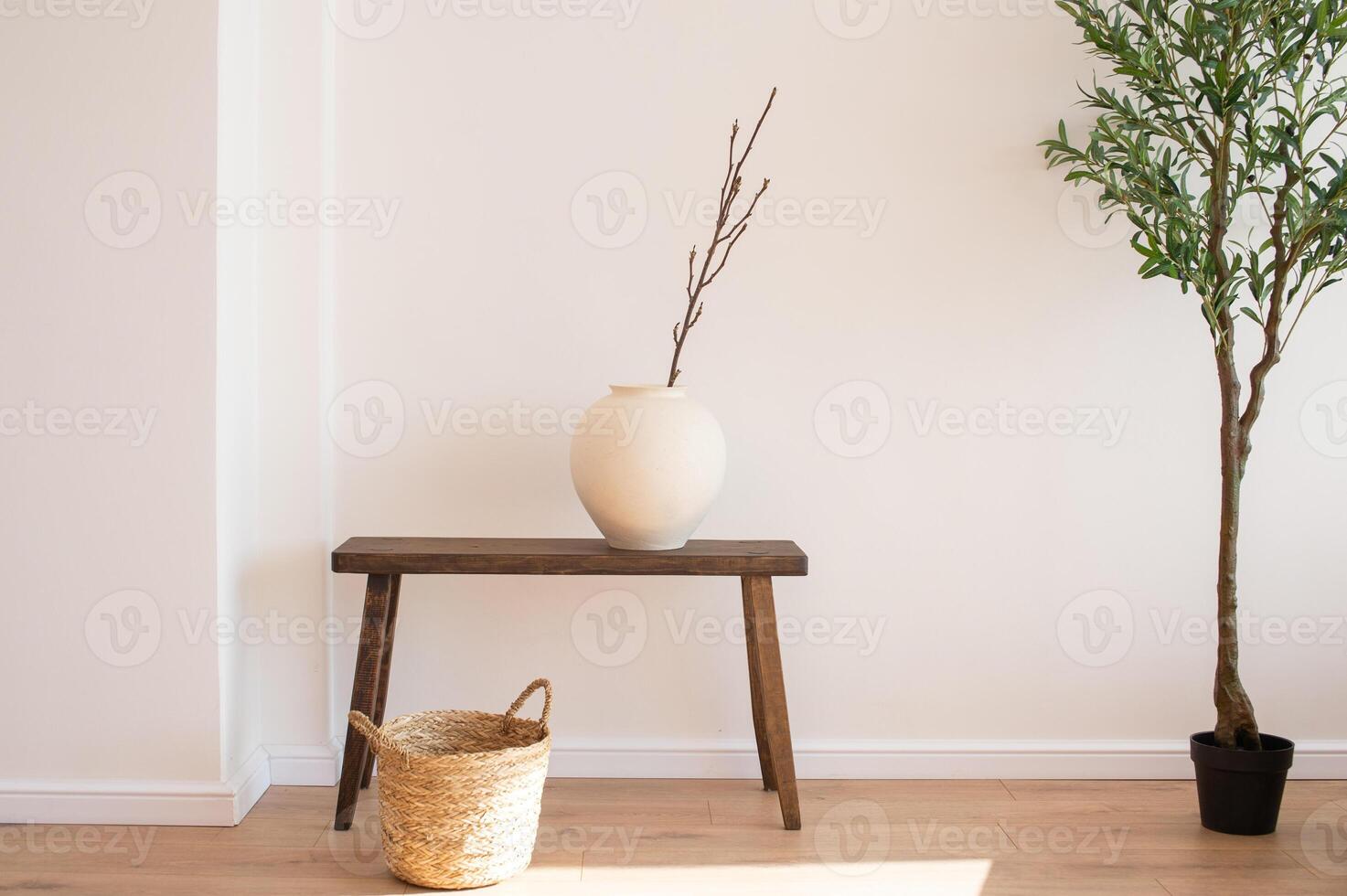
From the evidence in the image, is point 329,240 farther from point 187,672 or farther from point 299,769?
point 299,769

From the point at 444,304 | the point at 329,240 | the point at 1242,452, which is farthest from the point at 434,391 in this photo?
the point at 1242,452

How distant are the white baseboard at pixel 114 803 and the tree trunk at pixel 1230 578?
79.8 inches

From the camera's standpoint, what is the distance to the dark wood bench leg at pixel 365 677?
2.28m

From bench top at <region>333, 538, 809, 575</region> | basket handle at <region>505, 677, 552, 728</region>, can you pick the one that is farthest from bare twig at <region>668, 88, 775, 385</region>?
basket handle at <region>505, 677, 552, 728</region>

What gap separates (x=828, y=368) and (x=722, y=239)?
0.42 metres

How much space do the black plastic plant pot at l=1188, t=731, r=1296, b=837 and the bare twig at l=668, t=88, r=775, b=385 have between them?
4.48 feet

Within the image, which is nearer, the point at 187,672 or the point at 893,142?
the point at 187,672

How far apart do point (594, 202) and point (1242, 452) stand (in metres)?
1.48

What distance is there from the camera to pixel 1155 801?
8.19 ft
